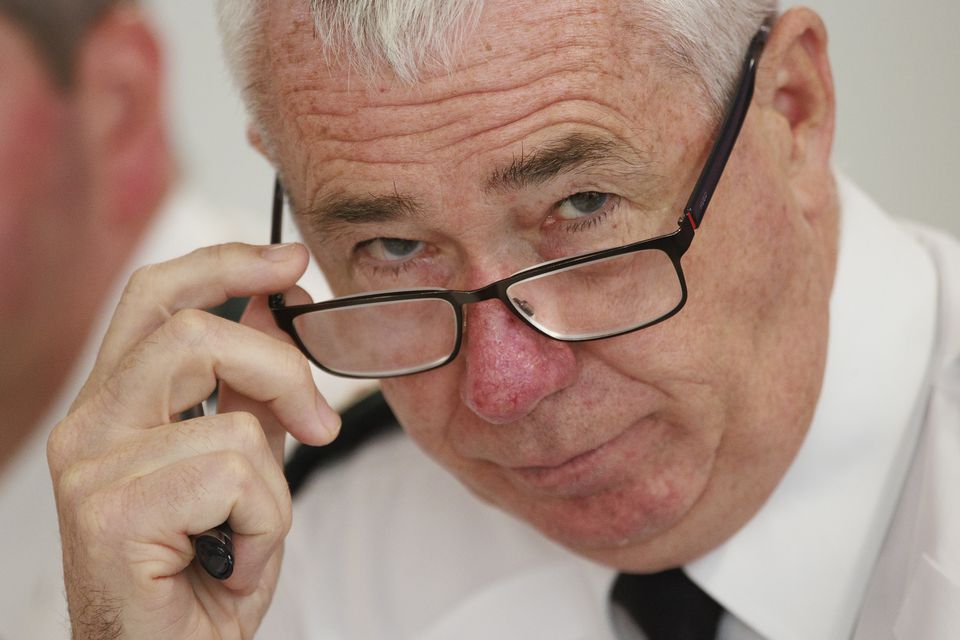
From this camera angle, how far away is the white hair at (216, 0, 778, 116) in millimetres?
1025

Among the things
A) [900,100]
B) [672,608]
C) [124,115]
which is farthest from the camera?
[124,115]

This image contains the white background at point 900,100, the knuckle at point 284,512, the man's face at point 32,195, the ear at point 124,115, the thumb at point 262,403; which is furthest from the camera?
the ear at point 124,115

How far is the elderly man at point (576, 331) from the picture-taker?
106cm

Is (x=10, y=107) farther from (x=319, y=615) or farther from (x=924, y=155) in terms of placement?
(x=924, y=155)

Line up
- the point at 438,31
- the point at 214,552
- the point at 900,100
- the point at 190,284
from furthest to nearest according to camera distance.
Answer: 1. the point at 900,100
2. the point at 190,284
3. the point at 214,552
4. the point at 438,31

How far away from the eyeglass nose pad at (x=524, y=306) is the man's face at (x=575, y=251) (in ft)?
0.06

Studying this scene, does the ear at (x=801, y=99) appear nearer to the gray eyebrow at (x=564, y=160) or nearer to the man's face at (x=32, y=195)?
the gray eyebrow at (x=564, y=160)

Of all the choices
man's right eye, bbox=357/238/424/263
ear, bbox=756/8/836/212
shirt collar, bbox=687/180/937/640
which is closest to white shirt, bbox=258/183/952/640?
shirt collar, bbox=687/180/937/640

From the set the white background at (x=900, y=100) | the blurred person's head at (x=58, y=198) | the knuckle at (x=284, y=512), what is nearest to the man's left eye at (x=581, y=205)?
the knuckle at (x=284, y=512)

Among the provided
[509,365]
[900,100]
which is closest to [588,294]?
[509,365]

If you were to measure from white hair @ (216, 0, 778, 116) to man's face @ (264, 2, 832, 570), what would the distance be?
0.06 feet

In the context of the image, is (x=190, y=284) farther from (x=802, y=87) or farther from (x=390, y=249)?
(x=802, y=87)

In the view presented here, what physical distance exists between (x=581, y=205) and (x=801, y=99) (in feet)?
1.07

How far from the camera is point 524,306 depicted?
43.7 inches
